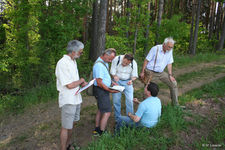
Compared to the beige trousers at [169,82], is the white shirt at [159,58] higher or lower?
higher

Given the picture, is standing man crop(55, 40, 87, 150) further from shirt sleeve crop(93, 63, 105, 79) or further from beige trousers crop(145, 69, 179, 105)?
beige trousers crop(145, 69, 179, 105)

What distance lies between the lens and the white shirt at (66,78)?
287cm

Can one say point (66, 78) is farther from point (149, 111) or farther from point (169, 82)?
point (169, 82)

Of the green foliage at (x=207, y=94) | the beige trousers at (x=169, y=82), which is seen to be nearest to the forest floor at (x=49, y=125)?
the green foliage at (x=207, y=94)

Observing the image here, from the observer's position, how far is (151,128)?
356cm

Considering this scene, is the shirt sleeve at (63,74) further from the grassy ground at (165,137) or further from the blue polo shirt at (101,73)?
the grassy ground at (165,137)

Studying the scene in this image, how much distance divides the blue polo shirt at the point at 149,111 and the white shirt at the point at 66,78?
1.23 metres

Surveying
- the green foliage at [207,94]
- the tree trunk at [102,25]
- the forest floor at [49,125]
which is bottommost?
the forest floor at [49,125]

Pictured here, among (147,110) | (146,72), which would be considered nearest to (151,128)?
(147,110)

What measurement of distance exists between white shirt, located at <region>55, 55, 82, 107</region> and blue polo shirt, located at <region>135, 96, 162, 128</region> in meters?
1.23

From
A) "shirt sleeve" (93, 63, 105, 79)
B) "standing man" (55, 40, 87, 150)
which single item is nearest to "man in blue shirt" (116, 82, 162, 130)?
"shirt sleeve" (93, 63, 105, 79)

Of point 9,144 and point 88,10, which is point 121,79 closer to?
point 9,144

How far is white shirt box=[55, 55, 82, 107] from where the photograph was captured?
2.87 m

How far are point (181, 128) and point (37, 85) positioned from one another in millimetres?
6218
